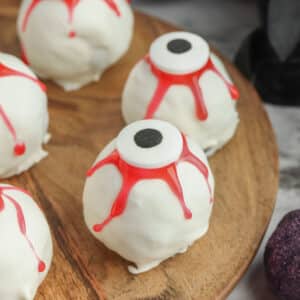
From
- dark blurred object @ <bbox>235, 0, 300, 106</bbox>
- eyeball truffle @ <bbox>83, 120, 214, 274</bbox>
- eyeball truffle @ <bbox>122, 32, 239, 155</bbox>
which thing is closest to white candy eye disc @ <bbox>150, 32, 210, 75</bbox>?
eyeball truffle @ <bbox>122, 32, 239, 155</bbox>

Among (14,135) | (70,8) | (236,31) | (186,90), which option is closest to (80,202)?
(14,135)

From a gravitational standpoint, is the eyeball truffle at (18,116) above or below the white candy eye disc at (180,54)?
below

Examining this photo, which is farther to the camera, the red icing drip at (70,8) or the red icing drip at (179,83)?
the red icing drip at (70,8)

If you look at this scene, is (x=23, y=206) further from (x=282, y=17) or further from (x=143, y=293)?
(x=282, y=17)

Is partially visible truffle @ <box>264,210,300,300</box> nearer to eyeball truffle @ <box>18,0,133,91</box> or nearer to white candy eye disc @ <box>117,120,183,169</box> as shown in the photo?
white candy eye disc @ <box>117,120,183,169</box>

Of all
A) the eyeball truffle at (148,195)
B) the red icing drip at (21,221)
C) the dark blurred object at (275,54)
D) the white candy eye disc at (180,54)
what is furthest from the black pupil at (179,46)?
the red icing drip at (21,221)

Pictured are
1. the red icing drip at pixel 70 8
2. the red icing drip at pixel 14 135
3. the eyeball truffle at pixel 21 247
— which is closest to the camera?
the eyeball truffle at pixel 21 247

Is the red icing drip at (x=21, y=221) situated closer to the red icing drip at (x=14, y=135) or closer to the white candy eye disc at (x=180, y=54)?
the red icing drip at (x=14, y=135)
